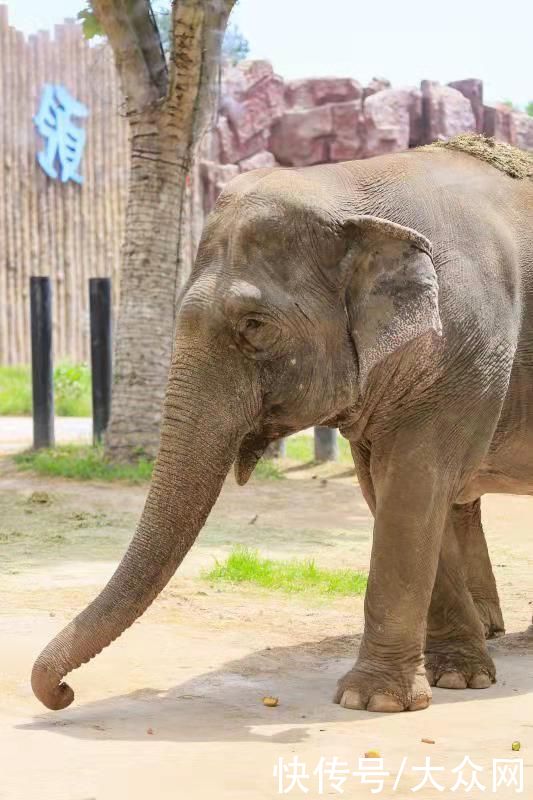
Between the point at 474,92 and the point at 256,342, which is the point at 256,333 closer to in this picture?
the point at 256,342

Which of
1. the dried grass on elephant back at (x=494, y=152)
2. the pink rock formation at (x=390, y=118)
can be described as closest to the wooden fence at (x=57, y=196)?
the pink rock formation at (x=390, y=118)

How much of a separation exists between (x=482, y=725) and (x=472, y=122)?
2402cm

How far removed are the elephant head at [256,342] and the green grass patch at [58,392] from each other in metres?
13.3

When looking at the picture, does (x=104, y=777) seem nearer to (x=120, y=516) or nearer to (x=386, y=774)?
(x=386, y=774)

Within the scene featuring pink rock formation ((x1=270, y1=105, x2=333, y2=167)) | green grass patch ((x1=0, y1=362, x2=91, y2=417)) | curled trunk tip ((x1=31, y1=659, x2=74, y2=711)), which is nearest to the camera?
curled trunk tip ((x1=31, y1=659, x2=74, y2=711))

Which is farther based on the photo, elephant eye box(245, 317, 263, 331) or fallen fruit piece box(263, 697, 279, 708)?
fallen fruit piece box(263, 697, 279, 708)

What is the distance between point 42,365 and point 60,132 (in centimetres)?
792

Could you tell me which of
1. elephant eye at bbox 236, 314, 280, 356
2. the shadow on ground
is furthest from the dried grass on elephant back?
the shadow on ground

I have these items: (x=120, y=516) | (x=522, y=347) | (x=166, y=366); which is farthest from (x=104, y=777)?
(x=166, y=366)

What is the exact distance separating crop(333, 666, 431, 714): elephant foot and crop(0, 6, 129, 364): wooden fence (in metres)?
15.5

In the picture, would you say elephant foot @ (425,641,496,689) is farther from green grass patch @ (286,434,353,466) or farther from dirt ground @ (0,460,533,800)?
green grass patch @ (286,434,353,466)

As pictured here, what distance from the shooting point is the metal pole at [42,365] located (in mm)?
13070

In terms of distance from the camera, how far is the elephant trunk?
168 inches

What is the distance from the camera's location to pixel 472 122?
27.3 meters
